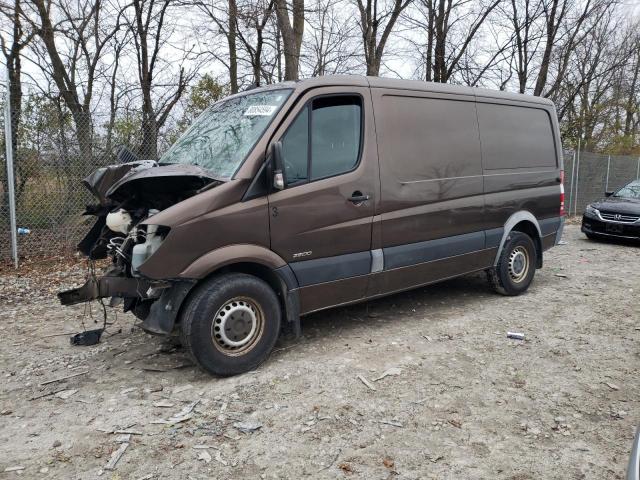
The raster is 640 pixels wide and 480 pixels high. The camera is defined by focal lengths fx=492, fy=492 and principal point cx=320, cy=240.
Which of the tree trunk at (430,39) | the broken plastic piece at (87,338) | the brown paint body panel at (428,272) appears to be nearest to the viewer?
the broken plastic piece at (87,338)

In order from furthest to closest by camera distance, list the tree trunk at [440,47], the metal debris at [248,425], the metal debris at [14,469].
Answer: the tree trunk at [440,47], the metal debris at [248,425], the metal debris at [14,469]

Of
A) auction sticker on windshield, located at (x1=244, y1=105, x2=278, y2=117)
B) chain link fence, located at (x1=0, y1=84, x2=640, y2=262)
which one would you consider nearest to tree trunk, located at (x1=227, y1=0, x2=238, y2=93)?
chain link fence, located at (x1=0, y1=84, x2=640, y2=262)

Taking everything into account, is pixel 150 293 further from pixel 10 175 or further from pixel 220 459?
pixel 10 175

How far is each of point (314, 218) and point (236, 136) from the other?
97cm

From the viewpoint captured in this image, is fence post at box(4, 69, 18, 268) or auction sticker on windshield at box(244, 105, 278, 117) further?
fence post at box(4, 69, 18, 268)

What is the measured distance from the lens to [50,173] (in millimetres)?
7277

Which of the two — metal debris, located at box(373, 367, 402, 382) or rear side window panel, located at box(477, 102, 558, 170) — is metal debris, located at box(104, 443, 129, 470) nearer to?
metal debris, located at box(373, 367, 402, 382)

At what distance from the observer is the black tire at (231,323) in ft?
12.0

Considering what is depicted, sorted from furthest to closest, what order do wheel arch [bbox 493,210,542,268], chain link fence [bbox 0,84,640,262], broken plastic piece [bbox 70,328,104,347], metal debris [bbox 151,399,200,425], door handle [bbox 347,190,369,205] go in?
chain link fence [bbox 0,84,640,262]
wheel arch [bbox 493,210,542,268]
broken plastic piece [bbox 70,328,104,347]
door handle [bbox 347,190,369,205]
metal debris [bbox 151,399,200,425]

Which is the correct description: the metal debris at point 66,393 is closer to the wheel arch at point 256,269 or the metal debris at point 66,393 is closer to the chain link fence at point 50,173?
the wheel arch at point 256,269

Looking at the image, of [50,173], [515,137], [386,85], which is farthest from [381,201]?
[50,173]

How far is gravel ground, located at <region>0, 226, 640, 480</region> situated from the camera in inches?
111

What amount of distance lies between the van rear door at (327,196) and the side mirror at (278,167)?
117 mm

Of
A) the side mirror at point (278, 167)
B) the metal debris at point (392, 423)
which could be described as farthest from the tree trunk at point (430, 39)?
the metal debris at point (392, 423)
